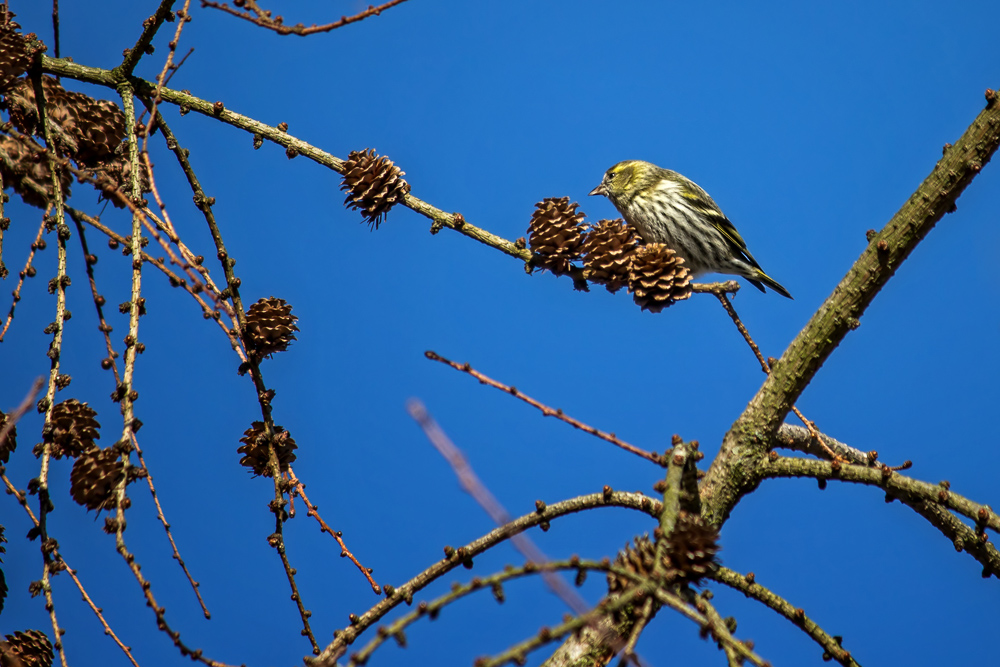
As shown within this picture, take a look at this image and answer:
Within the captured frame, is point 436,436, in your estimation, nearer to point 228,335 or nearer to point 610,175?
point 228,335

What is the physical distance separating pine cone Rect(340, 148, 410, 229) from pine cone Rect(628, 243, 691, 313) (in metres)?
0.33

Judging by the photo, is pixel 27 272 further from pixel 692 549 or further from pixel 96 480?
pixel 692 549

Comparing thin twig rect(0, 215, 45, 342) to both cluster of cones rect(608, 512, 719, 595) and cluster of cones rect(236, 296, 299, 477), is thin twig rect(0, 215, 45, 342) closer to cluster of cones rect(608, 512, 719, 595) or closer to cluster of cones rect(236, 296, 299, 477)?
cluster of cones rect(236, 296, 299, 477)

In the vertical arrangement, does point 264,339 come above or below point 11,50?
below

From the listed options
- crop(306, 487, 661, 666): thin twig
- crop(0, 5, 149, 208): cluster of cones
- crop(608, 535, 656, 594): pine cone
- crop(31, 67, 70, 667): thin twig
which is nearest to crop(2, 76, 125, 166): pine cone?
crop(0, 5, 149, 208): cluster of cones

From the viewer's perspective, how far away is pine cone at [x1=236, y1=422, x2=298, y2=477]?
0.91 metres

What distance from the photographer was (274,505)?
812mm

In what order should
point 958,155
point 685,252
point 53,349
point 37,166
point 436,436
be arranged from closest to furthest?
point 436,436, point 53,349, point 958,155, point 37,166, point 685,252

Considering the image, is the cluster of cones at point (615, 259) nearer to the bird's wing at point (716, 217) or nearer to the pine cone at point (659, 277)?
the pine cone at point (659, 277)

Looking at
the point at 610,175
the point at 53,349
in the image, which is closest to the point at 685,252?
the point at 610,175

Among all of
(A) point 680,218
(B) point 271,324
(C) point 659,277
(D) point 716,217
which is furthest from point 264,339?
(D) point 716,217

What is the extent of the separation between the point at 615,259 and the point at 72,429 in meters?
0.67

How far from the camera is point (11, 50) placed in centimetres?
97

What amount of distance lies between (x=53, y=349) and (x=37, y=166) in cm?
40
